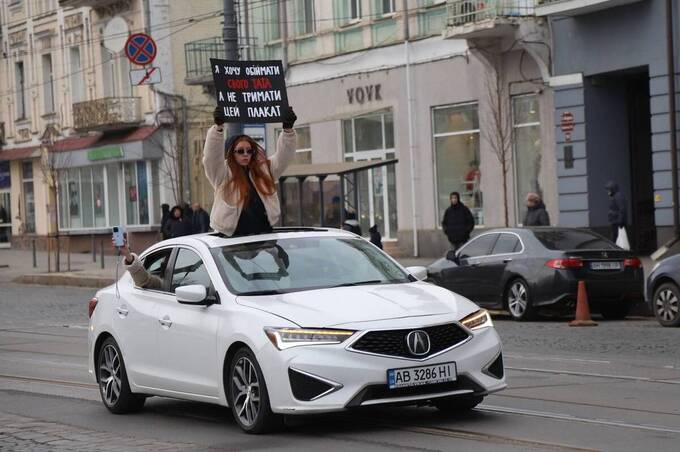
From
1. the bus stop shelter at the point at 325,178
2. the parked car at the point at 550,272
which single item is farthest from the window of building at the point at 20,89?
the parked car at the point at 550,272

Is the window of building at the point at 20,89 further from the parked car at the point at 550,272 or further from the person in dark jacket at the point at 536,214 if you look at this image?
the parked car at the point at 550,272

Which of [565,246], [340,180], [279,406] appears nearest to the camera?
[279,406]

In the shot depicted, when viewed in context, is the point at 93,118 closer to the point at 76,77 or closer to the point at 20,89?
the point at 76,77

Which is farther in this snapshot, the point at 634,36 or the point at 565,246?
the point at 634,36

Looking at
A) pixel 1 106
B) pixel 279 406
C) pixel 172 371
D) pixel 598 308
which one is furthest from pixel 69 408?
pixel 1 106

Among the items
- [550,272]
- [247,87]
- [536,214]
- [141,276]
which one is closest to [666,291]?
[550,272]

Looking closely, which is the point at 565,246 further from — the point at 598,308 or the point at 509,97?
the point at 509,97

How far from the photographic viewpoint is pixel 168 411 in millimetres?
11977

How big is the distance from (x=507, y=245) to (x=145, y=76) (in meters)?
18.3

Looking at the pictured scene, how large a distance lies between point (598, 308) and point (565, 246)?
1246mm

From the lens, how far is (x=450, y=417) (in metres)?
10.5

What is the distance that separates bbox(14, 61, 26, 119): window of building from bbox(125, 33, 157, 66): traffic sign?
1959 cm

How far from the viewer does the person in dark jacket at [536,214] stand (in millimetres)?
27156

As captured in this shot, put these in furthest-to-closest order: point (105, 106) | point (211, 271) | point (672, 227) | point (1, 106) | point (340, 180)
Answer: point (1, 106)
point (105, 106)
point (340, 180)
point (672, 227)
point (211, 271)
